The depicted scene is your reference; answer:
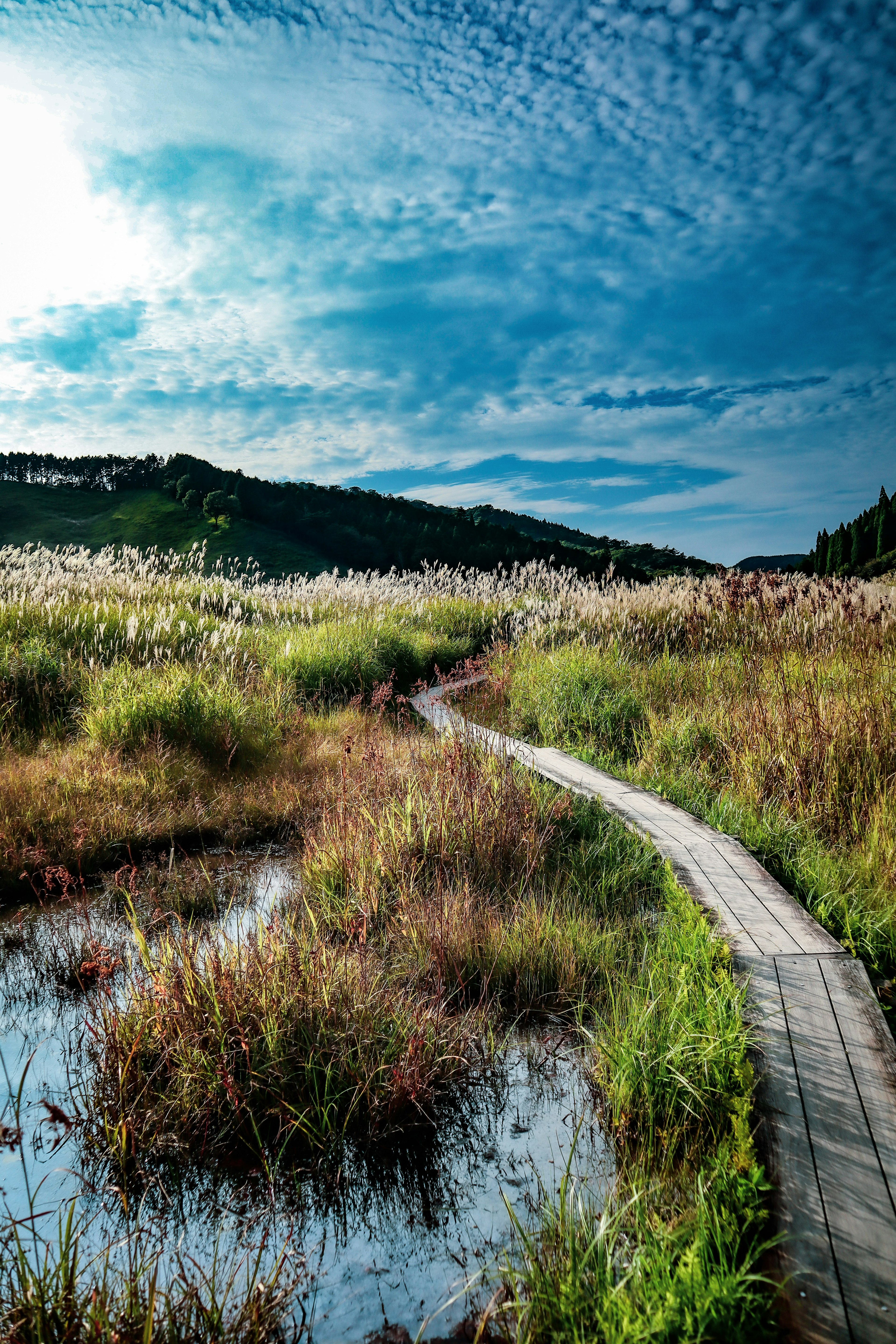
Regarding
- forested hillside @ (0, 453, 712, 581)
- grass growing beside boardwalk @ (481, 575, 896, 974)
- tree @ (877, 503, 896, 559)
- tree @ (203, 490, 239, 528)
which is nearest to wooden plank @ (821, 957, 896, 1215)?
grass growing beside boardwalk @ (481, 575, 896, 974)

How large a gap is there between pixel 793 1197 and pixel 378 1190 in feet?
3.59

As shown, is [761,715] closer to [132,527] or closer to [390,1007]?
[390,1007]

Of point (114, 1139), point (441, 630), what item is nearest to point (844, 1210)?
point (114, 1139)

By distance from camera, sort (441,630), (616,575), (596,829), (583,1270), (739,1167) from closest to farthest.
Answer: (583,1270), (739,1167), (596,829), (441,630), (616,575)

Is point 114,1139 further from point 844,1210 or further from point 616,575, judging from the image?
point 616,575

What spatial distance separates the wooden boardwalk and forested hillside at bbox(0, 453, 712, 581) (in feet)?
108

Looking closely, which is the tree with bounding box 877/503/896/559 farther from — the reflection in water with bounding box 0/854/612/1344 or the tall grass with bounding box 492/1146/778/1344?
the tall grass with bounding box 492/1146/778/1344

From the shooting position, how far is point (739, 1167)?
179cm

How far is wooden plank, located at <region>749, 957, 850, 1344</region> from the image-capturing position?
146cm

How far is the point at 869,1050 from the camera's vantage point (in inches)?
84.0

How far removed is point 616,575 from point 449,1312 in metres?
12.2

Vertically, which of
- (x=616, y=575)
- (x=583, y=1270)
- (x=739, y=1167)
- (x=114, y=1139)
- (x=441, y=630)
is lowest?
(x=114, y=1139)

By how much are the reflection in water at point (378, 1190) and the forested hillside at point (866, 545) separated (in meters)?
43.8

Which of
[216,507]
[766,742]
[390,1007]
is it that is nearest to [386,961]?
[390,1007]
